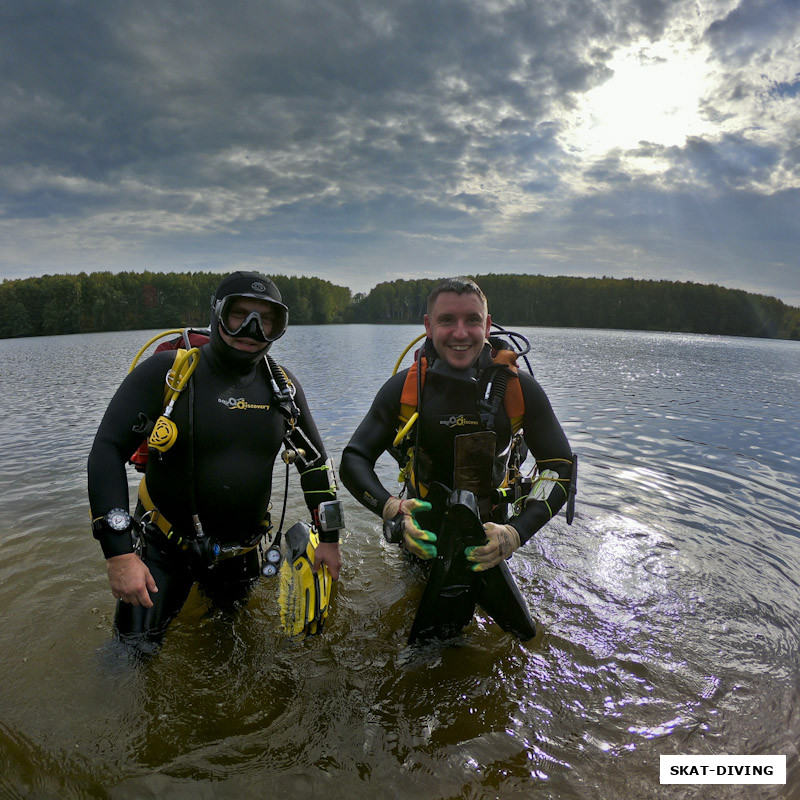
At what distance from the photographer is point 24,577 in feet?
15.0

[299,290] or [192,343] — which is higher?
[299,290]

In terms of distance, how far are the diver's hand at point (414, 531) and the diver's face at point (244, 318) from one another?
1.47 metres

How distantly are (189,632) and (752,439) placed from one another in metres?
12.3

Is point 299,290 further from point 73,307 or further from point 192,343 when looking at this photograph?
point 192,343

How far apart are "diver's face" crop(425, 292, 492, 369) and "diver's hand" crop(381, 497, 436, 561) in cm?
109

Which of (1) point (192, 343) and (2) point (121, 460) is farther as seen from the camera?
(1) point (192, 343)

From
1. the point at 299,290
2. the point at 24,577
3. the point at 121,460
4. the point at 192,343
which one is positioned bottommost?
the point at 24,577

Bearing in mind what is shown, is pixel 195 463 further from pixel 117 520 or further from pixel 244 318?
pixel 244 318

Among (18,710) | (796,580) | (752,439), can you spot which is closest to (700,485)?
(796,580)

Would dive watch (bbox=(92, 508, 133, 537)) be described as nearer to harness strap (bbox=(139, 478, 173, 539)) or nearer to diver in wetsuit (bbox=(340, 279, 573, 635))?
harness strap (bbox=(139, 478, 173, 539))

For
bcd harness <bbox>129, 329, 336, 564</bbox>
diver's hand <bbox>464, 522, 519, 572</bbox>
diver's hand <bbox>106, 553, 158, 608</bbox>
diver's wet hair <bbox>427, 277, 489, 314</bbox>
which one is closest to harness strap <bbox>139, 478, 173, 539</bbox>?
bcd harness <bbox>129, 329, 336, 564</bbox>

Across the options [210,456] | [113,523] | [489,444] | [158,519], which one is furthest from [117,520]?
[489,444]

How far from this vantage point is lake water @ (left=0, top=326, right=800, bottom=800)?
2.52 metres

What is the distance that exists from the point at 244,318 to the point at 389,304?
13008 centimetres
